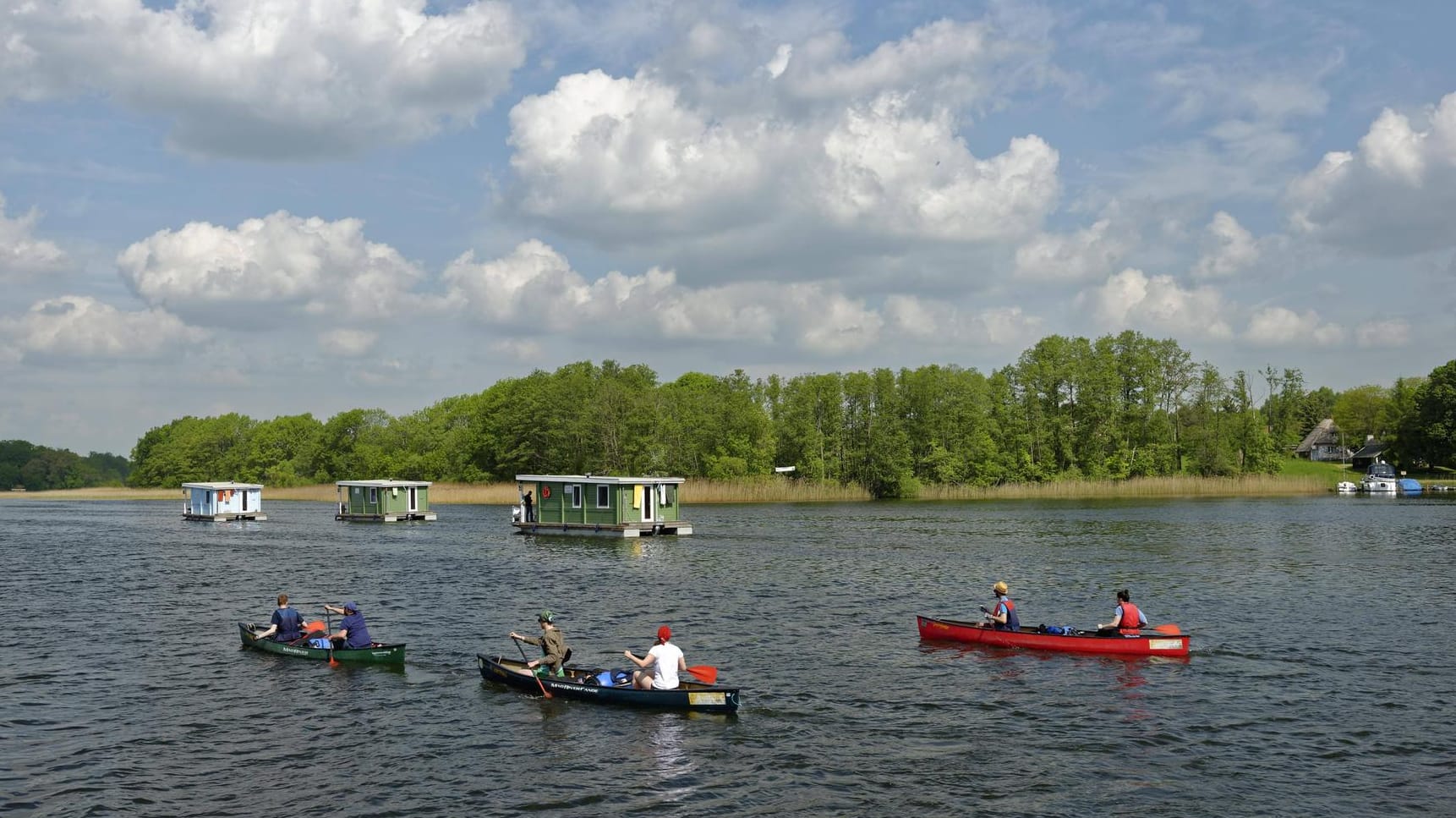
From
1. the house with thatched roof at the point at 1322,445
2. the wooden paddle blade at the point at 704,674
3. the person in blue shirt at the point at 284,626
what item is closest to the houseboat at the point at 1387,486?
the house with thatched roof at the point at 1322,445

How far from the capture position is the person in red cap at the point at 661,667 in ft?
76.7

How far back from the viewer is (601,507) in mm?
71875

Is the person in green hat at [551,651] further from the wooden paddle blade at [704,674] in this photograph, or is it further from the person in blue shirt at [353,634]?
the person in blue shirt at [353,634]

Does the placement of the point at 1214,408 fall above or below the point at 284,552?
above

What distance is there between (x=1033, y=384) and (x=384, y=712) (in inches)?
4700

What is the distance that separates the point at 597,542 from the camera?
67.8m

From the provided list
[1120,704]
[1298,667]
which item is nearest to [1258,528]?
[1298,667]

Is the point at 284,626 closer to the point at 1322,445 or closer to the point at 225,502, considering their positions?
the point at 225,502

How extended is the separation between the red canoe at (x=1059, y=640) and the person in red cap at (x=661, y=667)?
10.2 metres

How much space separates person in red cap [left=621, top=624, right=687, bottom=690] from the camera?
23.4 m

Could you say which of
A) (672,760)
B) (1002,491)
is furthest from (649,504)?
(1002,491)

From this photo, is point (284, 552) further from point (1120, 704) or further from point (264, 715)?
point (1120, 704)

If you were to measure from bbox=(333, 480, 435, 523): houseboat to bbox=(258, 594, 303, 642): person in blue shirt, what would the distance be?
210 feet

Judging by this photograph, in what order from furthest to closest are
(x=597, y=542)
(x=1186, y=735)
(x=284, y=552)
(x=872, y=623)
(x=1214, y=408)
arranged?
(x=1214, y=408) < (x=597, y=542) < (x=284, y=552) < (x=872, y=623) < (x=1186, y=735)
